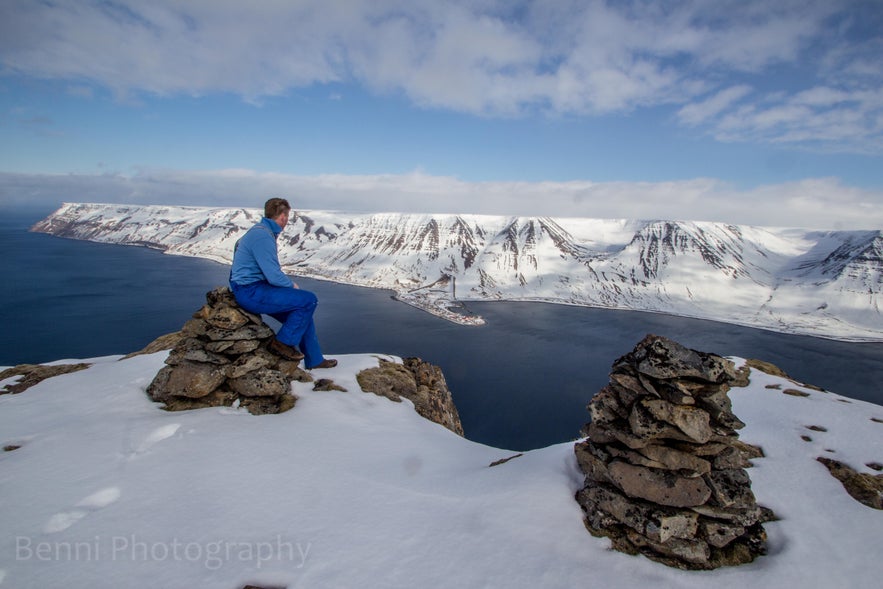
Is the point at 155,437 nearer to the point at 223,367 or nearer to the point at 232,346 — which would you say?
the point at 223,367

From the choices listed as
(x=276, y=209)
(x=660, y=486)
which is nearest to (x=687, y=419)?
(x=660, y=486)

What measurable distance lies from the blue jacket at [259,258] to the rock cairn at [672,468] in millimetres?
7968

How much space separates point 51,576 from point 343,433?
5082 millimetres

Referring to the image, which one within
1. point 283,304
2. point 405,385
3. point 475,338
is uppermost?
point 283,304

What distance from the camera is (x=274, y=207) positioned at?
8945 mm

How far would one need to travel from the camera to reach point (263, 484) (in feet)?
20.1

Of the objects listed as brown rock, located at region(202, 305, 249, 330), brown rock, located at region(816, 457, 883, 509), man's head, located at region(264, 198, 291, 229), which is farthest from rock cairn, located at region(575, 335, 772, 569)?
brown rock, located at region(202, 305, 249, 330)

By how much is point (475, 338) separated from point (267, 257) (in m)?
85.6

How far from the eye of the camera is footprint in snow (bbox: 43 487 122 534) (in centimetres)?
466

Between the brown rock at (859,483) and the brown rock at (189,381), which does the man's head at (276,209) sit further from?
the brown rock at (859,483)

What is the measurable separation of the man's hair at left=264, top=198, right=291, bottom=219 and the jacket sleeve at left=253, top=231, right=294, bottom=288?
2.13ft

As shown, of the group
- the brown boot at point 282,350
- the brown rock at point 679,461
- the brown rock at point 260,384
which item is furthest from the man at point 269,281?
the brown rock at point 679,461

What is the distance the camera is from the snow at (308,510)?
4.50 meters

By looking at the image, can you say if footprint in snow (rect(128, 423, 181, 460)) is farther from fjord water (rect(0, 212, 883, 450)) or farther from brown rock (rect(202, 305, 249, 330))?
fjord water (rect(0, 212, 883, 450))
